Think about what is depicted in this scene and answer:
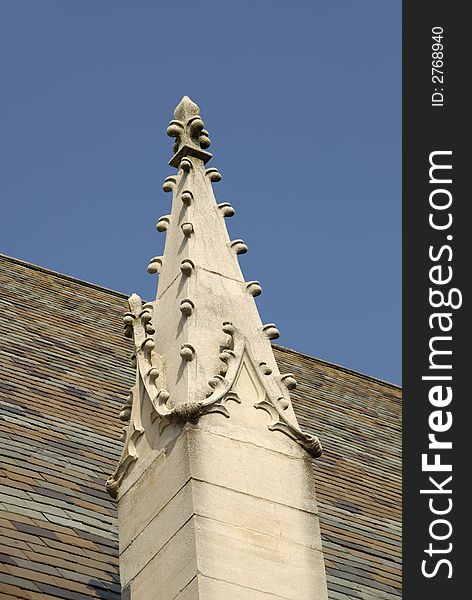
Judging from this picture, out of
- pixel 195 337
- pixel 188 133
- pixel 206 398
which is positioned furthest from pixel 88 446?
pixel 206 398

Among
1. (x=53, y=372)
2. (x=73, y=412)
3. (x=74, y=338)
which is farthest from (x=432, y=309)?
(x=74, y=338)

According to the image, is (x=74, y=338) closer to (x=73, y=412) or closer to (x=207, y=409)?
(x=73, y=412)

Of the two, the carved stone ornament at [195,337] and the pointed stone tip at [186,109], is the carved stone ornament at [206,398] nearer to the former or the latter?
the carved stone ornament at [195,337]

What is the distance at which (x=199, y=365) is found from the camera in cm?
1057

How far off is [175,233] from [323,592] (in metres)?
3.11

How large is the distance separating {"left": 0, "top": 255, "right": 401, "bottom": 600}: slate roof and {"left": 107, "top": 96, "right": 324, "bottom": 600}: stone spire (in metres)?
0.74

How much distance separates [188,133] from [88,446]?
3.03m

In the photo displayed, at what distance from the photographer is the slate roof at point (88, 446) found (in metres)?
11.1

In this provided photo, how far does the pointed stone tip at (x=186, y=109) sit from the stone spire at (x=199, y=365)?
0.88 metres

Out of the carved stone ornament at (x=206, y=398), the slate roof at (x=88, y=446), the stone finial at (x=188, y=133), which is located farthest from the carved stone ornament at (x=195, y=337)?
the slate roof at (x=88, y=446)

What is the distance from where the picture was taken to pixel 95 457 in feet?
45.3

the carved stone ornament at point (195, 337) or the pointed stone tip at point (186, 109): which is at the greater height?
the pointed stone tip at point (186, 109)

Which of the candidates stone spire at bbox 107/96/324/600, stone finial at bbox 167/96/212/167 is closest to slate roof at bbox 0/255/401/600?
stone spire at bbox 107/96/324/600

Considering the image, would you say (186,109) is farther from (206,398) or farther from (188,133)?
(206,398)
